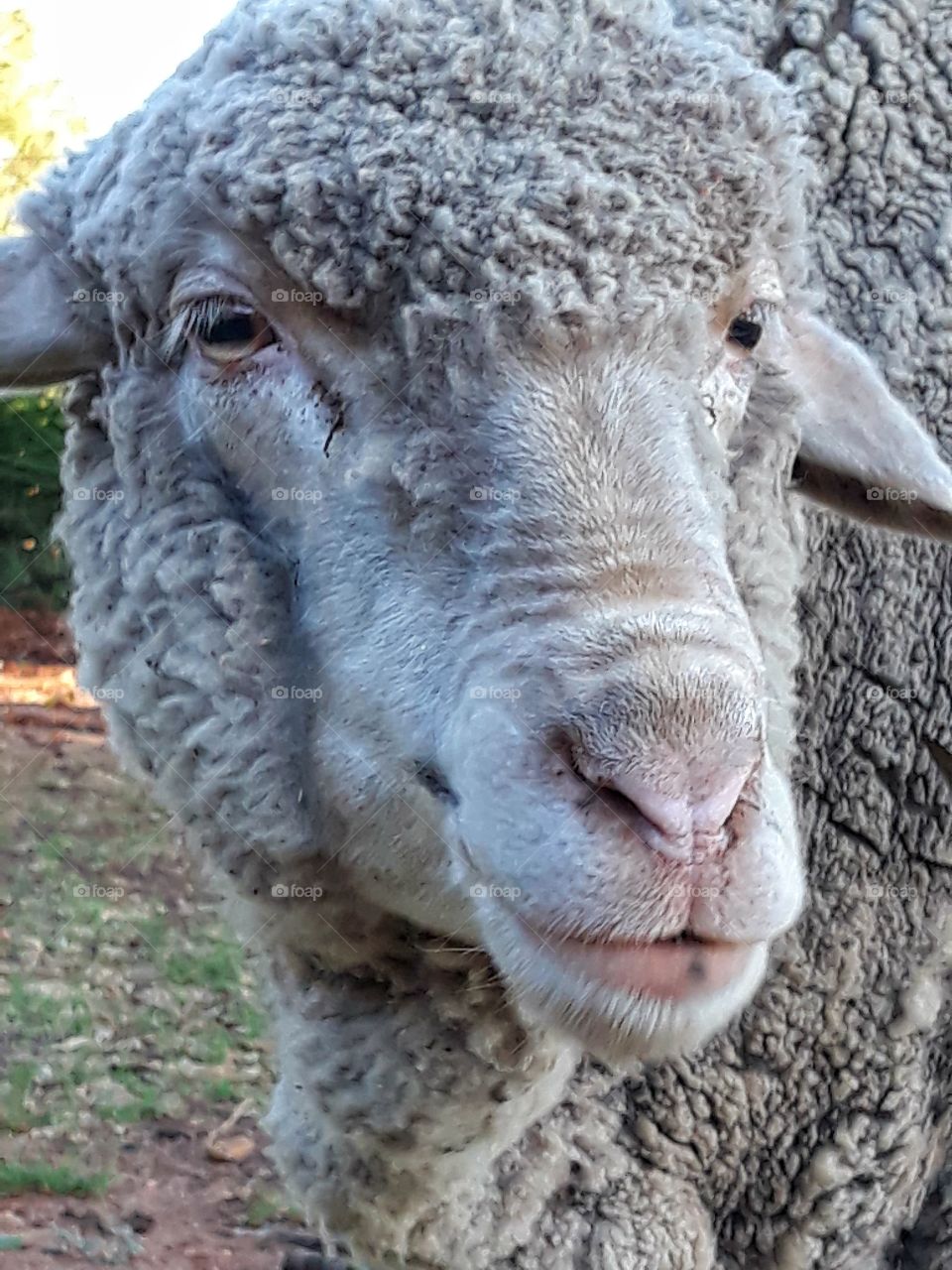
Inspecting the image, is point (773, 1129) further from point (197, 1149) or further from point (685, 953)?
point (197, 1149)

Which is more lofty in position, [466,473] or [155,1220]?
[466,473]

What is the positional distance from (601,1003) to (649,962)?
8cm

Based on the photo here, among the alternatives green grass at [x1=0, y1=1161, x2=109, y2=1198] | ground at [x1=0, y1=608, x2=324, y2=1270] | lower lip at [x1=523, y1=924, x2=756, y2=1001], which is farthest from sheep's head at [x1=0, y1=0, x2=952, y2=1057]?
green grass at [x1=0, y1=1161, x2=109, y2=1198]

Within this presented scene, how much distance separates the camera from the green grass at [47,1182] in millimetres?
4695

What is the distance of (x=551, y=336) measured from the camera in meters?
2.04

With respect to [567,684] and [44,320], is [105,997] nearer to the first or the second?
Result: [44,320]

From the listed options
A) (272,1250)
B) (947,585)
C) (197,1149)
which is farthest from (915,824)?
(197,1149)

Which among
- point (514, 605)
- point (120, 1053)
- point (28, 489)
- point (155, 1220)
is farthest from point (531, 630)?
point (28, 489)

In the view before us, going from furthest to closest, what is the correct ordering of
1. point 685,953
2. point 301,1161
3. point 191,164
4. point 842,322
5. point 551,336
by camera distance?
point 842,322
point 301,1161
point 191,164
point 551,336
point 685,953

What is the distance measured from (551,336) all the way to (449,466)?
22 centimetres

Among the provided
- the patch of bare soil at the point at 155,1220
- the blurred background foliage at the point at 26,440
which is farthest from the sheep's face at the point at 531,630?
the blurred background foliage at the point at 26,440

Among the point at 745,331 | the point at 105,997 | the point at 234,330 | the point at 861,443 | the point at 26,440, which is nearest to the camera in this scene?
the point at 234,330

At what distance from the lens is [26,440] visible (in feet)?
35.2

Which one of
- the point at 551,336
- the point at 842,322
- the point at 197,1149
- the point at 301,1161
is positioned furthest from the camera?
the point at 197,1149
